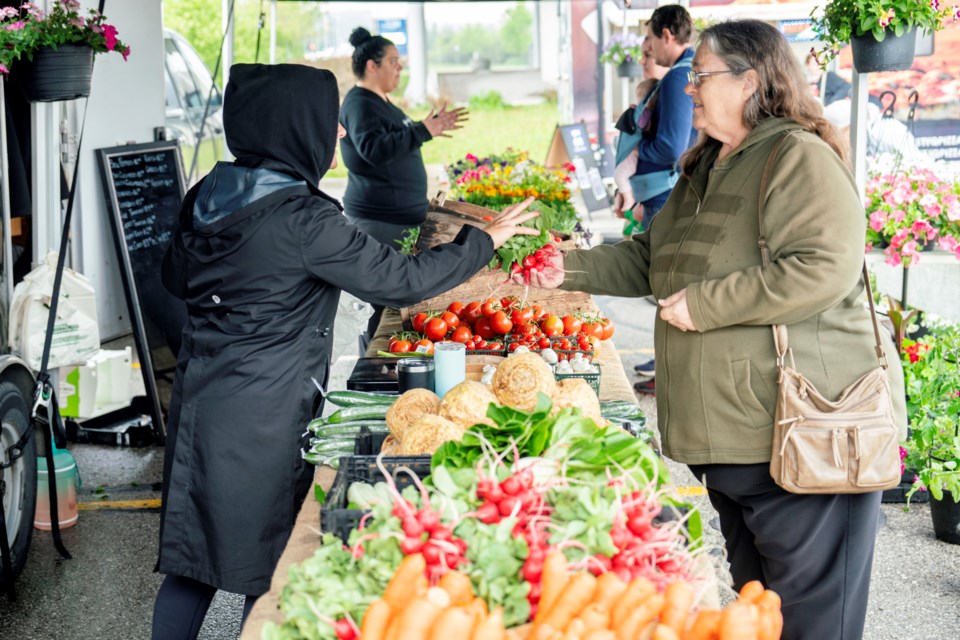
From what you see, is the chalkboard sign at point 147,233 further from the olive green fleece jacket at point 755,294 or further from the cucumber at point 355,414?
the olive green fleece jacket at point 755,294

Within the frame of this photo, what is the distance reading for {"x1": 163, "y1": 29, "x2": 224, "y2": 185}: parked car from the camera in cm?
935

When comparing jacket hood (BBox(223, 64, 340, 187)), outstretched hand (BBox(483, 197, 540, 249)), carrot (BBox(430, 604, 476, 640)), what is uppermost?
jacket hood (BBox(223, 64, 340, 187))

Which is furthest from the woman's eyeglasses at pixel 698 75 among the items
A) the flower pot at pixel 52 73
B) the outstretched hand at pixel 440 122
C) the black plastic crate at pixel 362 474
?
the outstretched hand at pixel 440 122

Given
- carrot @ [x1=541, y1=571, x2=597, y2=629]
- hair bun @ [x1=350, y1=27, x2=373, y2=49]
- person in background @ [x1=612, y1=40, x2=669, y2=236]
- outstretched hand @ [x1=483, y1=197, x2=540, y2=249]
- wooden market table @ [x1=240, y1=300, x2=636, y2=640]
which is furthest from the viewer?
hair bun @ [x1=350, y1=27, x2=373, y2=49]

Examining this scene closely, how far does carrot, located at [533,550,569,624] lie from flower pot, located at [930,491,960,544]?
3045 millimetres

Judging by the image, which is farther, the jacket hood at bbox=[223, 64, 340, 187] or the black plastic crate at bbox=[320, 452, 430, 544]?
the jacket hood at bbox=[223, 64, 340, 187]

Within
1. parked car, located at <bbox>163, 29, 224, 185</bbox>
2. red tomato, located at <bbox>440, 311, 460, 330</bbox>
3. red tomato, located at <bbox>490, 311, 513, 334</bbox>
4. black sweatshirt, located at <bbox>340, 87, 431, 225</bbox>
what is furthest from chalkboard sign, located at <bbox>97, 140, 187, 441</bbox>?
parked car, located at <bbox>163, 29, 224, 185</bbox>

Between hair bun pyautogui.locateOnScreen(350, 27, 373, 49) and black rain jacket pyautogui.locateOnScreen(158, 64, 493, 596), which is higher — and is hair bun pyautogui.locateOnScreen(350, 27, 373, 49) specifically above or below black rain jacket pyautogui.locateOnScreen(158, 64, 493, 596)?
above

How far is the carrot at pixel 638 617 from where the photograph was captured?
1.71 m

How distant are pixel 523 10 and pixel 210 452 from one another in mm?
38150

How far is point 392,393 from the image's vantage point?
323cm

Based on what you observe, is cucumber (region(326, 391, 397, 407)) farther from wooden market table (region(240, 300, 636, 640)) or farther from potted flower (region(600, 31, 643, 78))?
potted flower (region(600, 31, 643, 78))

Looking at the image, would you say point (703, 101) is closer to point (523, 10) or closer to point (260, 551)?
point (260, 551)

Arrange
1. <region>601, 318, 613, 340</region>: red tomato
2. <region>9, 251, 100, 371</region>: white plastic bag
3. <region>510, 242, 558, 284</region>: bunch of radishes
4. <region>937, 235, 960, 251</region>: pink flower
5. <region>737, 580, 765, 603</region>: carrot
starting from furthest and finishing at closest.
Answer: <region>937, 235, 960, 251</region>: pink flower < <region>601, 318, 613, 340</region>: red tomato < <region>9, 251, 100, 371</region>: white plastic bag < <region>510, 242, 558, 284</region>: bunch of radishes < <region>737, 580, 765, 603</region>: carrot
